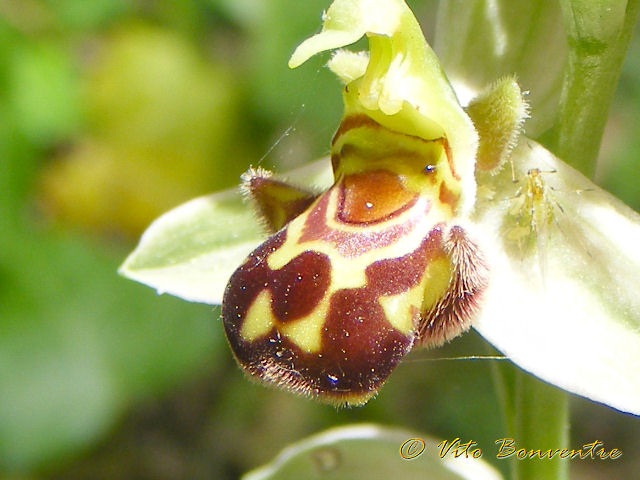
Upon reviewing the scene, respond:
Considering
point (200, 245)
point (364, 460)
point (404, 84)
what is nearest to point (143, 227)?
point (364, 460)

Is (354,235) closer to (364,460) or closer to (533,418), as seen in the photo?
(533,418)

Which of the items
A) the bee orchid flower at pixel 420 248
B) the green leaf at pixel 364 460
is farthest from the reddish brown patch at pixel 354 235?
the green leaf at pixel 364 460

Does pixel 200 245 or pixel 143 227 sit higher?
pixel 200 245

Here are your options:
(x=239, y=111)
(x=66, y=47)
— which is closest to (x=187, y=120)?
(x=239, y=111)

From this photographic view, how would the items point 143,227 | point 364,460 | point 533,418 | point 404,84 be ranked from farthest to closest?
point 143,227 → point 364,460 → point 533,418 → point 404,84

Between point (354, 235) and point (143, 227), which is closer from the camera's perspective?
point (354, 235)

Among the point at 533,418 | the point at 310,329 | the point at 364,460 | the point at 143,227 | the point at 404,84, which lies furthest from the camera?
the point at 143,227

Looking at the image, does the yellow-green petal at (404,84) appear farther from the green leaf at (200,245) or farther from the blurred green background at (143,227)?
the blurred green background at (143,227)

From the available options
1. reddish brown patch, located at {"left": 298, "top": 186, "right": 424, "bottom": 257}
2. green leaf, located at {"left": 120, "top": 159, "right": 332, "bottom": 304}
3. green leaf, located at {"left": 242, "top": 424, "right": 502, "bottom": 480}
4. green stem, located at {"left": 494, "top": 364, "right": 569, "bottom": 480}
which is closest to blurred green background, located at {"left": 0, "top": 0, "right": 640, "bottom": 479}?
green leaf, located at {"left": 242, "top": 424, "right": 502, "bottom": 480}

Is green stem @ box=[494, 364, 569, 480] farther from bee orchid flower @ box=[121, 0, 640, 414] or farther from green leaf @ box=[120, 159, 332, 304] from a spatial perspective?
green leaf @ box=[120, 159, 332, 304]

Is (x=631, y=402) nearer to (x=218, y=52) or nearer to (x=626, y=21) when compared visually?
(x=626, y=21)
